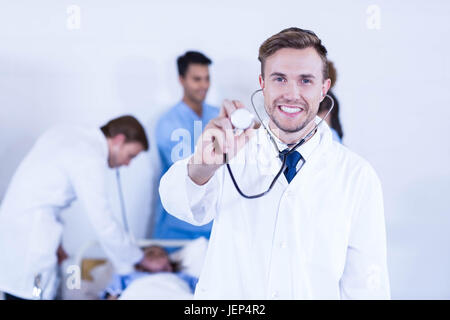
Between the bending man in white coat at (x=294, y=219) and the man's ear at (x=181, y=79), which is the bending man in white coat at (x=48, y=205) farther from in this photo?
the bending man in white coat at (x=294, y=219)

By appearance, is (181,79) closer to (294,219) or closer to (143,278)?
(143,278)

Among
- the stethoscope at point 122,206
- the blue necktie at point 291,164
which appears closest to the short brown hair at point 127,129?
the stethoscope at point 122,206

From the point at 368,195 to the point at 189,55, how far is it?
36.0 inches

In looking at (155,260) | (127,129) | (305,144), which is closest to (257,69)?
(305,144)

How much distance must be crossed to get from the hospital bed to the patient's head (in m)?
0.02

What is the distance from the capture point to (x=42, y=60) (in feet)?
6.01

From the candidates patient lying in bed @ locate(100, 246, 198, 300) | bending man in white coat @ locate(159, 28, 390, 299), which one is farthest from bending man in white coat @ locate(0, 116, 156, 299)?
bending man in white coat @ locate(159, 28, 390, 299)

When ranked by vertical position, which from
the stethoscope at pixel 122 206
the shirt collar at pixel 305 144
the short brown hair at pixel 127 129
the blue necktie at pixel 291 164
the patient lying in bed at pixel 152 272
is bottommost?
the patient lying in bed at pixel 152 272

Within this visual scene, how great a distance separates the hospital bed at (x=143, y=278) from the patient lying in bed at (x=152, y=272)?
0.9 inches

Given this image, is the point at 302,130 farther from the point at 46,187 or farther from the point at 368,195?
the point at 46,187

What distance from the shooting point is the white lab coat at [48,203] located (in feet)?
5.83

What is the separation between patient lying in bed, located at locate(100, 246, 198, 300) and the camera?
1.96 m

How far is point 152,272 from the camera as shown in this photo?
2.07m
